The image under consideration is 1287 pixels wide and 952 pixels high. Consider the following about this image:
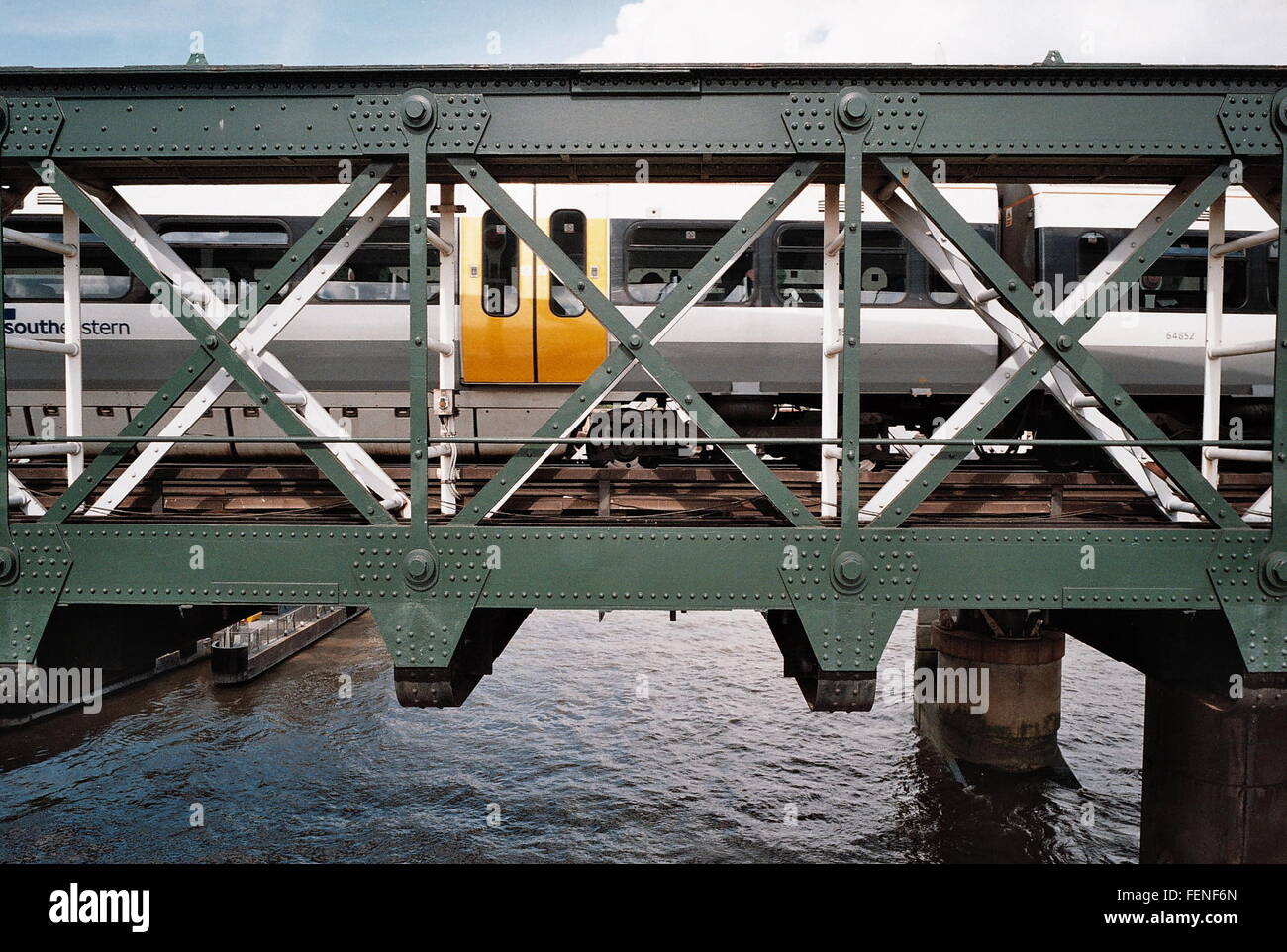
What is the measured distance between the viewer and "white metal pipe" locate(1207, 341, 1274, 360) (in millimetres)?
5242

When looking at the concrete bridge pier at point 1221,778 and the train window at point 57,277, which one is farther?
the train window at point 57,277

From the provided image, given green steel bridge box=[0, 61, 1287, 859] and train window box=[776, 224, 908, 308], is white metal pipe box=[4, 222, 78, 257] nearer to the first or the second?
green steel bridge box=[0, 61, 1287, 859]

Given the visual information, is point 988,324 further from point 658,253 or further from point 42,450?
point 42,450

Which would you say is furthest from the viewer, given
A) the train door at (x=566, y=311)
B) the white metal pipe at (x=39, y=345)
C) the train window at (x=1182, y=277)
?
the train window at (x=1182, y=277)

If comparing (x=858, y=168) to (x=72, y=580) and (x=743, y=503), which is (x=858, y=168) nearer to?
(x=743, y=503)

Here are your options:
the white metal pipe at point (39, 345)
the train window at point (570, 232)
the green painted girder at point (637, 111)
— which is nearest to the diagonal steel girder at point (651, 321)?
the green painted girder at point (637, 111)

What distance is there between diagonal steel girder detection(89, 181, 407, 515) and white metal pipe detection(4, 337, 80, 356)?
0.78 m

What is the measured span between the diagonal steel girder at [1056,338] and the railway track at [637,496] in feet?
3.16

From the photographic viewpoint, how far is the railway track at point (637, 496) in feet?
20.0

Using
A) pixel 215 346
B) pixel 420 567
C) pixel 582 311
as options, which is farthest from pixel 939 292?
pixel 215 346

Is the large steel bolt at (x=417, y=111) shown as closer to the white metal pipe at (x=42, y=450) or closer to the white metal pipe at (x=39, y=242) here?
the white metal pipe at (x=39, y=242)

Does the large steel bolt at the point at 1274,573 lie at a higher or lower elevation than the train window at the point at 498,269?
lower

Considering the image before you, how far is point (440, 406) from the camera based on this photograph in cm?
564

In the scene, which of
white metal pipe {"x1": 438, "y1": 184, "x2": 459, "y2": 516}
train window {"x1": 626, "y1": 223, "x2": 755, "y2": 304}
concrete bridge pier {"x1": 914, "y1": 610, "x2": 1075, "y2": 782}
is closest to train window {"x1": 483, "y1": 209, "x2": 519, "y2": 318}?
train window {"x1": 626, "y1": 223, "x2": 755, "y2": 304}
